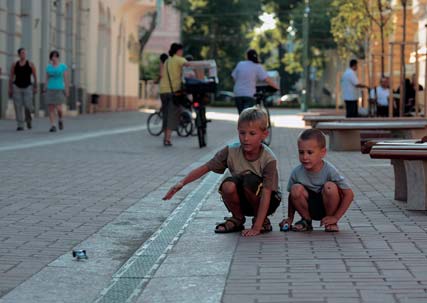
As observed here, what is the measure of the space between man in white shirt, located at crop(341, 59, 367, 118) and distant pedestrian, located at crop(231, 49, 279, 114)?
20.7 ft

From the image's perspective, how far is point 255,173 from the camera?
7836mm

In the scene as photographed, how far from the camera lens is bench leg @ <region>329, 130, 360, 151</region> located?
18.8 m

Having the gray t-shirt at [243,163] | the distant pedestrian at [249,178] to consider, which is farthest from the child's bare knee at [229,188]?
the gray t-shirt at [243,163]

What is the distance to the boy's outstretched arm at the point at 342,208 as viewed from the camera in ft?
25.3

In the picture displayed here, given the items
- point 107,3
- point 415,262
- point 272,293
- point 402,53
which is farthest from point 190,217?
point 107,3

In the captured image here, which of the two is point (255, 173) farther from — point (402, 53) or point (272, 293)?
point (402, 53)

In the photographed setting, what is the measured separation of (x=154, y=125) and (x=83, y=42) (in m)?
20.8

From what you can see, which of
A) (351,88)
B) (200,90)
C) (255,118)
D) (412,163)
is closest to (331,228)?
(255,118)

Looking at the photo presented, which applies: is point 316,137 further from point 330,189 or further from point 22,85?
point 22,85

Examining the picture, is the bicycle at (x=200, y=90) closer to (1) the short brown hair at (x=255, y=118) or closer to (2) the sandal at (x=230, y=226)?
(2) the sandal at (x=230, y=226)

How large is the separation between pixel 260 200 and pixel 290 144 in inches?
510

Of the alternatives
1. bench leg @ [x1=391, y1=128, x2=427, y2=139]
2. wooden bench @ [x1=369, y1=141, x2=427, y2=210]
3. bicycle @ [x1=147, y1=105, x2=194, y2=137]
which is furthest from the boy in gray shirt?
bicycle @ [x1=147, y1=105, x2=194, y2=137]

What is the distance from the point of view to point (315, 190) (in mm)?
7812

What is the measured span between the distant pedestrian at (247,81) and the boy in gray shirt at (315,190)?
1115 cm
